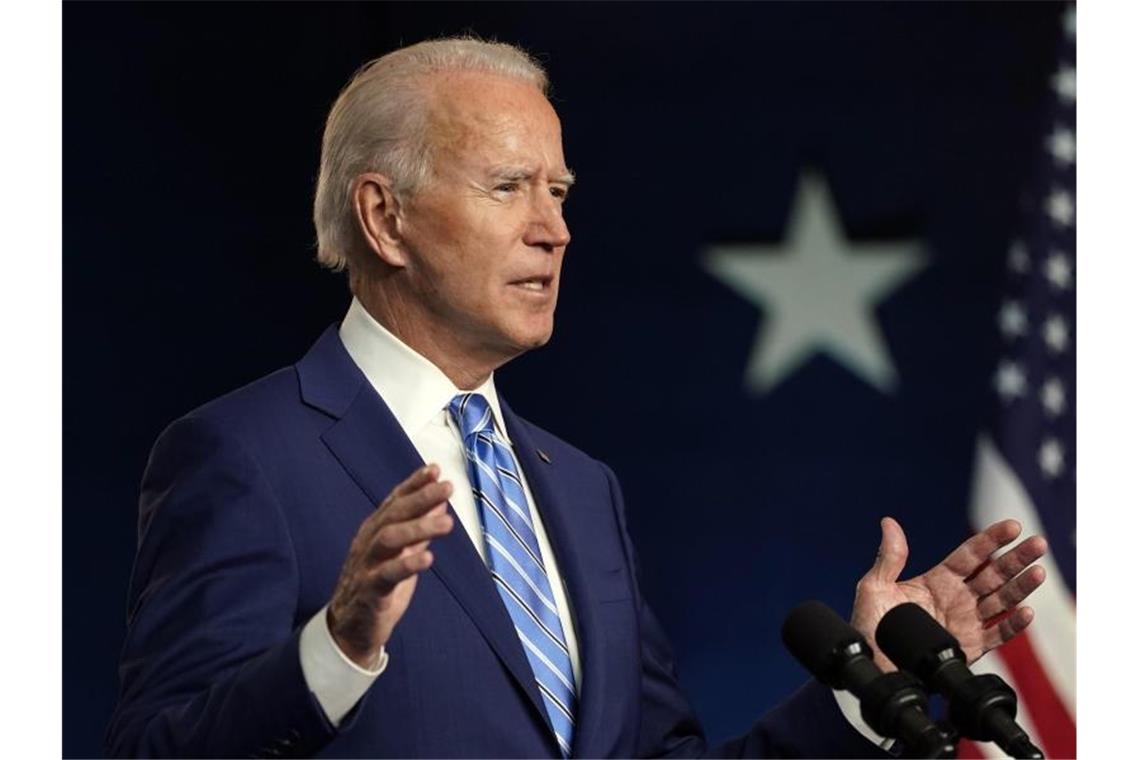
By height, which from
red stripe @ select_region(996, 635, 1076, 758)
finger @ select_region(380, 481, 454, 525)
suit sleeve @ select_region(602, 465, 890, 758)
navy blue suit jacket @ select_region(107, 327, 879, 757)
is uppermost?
finger @ select_region(380, 481, 454, 525)

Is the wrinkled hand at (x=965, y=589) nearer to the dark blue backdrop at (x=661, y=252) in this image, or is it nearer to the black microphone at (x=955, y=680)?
the black microphone at (x=955, y=680)

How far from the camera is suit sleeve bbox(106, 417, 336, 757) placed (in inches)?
72.4

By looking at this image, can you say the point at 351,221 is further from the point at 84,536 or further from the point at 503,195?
the point at 84,536

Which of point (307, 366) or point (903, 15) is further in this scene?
point (903, 15)

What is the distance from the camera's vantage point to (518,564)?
7.11 ft

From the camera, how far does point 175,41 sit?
3686 mm

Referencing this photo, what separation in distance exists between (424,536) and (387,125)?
0.88m

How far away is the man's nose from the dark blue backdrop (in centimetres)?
138

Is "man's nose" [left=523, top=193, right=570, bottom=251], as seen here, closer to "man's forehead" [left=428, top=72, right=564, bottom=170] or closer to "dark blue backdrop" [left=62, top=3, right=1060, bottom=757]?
"man's forehead" [left=428, top=72, right=564, bottom=170]

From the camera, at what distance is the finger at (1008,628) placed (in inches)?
81.9

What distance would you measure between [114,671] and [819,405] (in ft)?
4.89

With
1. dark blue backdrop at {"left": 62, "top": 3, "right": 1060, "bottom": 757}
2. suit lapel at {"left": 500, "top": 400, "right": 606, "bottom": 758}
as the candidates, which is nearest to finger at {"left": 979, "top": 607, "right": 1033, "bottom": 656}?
suit lapel at {"left": 500, "top": 400, "right": 606, "bottom": 758}

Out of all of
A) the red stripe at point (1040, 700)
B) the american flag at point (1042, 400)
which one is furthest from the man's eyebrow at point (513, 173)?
the red stripe at point (1040, 700)
